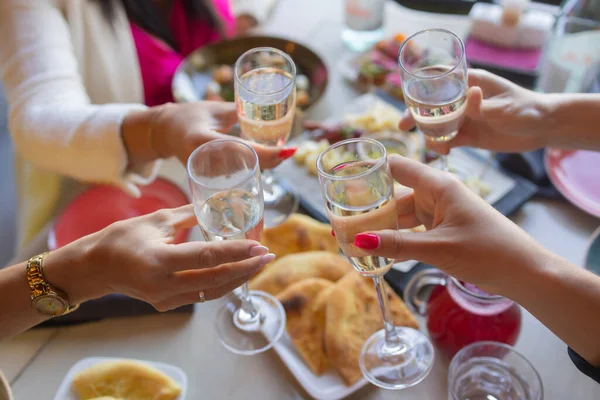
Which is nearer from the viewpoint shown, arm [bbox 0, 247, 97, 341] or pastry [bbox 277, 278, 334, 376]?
arm [bbox 0, 247, 97, 341]

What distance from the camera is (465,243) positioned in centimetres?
74

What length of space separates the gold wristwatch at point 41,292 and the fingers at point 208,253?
0.23 metres

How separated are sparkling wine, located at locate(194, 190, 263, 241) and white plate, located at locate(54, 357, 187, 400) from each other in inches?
11.6

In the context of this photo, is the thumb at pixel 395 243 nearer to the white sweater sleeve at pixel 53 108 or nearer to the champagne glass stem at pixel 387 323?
the champagne glass stem at pixel 387 323

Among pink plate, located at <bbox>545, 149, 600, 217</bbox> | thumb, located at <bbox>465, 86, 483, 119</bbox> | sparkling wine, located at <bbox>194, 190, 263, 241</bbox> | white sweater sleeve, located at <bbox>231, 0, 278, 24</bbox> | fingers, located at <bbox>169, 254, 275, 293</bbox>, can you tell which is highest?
thumb, located at <bbox>465, 86, 483, 119</bbox>

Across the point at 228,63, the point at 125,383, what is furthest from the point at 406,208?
the point at 228,63

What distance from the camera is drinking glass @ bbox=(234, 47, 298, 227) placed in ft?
3.29

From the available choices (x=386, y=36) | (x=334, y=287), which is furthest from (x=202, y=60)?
(x=334, y=287)

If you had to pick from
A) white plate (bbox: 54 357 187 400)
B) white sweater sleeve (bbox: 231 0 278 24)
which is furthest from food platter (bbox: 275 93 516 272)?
white sweater sleeve (bbox: 231 0 278 24)

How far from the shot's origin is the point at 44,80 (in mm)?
1336

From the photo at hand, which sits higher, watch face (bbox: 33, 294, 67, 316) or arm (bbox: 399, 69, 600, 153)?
arm (bbox: 399, 69, 600, 153)

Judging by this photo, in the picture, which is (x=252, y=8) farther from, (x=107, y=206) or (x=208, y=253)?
(x=208, y=253)

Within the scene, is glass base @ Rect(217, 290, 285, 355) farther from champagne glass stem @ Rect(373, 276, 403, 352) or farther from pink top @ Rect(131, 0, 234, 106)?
pink top @ Rect(131, 0, 234, 106)

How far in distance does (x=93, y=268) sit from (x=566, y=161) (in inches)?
42.9
